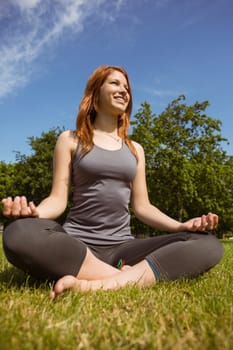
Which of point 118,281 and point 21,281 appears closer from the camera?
point 118,281

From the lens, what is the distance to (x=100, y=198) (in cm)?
362

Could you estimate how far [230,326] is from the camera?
180 cm

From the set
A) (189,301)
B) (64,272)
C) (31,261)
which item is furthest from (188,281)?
(31,261)

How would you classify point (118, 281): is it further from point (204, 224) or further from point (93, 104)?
point (93, 104)

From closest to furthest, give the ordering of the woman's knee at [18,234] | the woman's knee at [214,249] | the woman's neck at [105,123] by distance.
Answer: the woman's knee at [18,234]
the woman's knee at [214,249]
the woman's neck at [105,123]

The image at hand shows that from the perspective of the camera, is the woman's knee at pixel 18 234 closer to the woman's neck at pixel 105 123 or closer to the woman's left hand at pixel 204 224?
the woman's left hand at pixel 204 224

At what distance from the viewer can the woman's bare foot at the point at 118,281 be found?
2.57 m

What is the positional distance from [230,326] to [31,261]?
62.6 inches

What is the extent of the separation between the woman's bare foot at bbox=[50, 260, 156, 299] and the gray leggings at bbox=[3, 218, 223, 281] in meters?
0.08

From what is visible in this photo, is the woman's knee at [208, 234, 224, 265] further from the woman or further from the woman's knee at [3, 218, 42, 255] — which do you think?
the woman's knee at [3, 218, 42, 255]

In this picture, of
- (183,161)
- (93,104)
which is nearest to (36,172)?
(183,161)

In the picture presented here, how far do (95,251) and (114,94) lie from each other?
5.46 feet

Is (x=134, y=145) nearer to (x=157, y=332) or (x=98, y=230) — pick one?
(x=98, y=230)

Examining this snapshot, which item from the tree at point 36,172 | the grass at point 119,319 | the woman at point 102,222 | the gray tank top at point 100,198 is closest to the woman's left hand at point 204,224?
the woman at point 102,222
